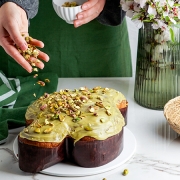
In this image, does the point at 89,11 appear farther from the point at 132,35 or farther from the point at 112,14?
the point at 132,35

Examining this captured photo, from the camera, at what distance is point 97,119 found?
3.29 feet

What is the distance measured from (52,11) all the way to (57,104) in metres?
0.62

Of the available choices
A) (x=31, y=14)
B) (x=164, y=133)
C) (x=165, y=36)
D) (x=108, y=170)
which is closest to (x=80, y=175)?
(x=108, y=170)

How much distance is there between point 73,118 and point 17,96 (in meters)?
0.44

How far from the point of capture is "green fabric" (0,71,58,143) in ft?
3.97

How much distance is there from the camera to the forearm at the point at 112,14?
149 cm

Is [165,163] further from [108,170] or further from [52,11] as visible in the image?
[52,11]

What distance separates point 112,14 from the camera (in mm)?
1506

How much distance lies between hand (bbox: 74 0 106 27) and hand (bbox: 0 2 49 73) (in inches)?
6.4

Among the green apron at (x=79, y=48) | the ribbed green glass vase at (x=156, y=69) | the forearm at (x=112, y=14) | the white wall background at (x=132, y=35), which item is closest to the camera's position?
the ribbed green glass vase at (x=156, y=69)

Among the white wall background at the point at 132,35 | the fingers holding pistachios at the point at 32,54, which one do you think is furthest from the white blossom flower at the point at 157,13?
the white wall background at the point at 132,35

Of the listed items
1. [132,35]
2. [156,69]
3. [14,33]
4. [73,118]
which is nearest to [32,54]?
[14,33]

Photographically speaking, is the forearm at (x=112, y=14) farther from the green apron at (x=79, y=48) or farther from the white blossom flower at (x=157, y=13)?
the white blossom flower at (x=157, y=13)

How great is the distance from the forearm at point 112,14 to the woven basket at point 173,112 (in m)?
0.39
